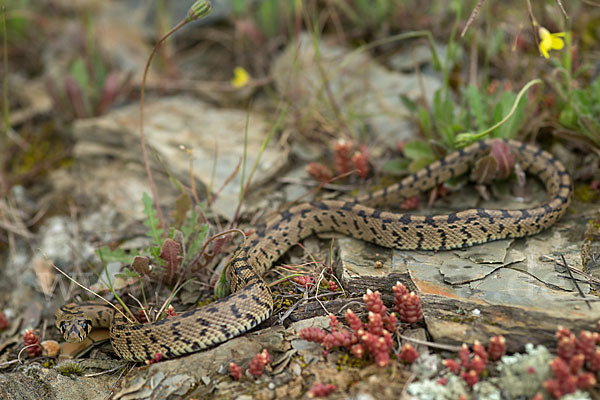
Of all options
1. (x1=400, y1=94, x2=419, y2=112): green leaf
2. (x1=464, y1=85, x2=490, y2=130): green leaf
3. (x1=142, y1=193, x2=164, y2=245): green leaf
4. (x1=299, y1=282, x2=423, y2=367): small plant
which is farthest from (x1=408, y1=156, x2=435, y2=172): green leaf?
(x1=142, y1=193, x2=164, y2=245): green leaf

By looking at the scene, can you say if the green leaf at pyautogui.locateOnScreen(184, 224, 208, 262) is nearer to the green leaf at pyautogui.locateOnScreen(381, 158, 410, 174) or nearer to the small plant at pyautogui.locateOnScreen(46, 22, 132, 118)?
the green leaf at pyautogui.locateOnScreen(381, 158, 410, 174)

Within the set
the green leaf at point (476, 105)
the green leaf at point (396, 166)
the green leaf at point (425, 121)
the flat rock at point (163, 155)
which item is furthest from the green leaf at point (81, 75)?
the green leaf at point (476, 105)

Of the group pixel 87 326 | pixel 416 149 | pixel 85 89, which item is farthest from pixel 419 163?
pixel 85 89

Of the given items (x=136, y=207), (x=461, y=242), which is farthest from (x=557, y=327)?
(x=136, y=207)

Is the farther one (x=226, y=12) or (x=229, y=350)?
(x=226, y=12)

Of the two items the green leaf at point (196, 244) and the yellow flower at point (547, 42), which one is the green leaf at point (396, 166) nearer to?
the yellow flower at point (547, 42)

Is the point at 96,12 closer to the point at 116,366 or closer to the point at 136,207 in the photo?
the point at 136,207
